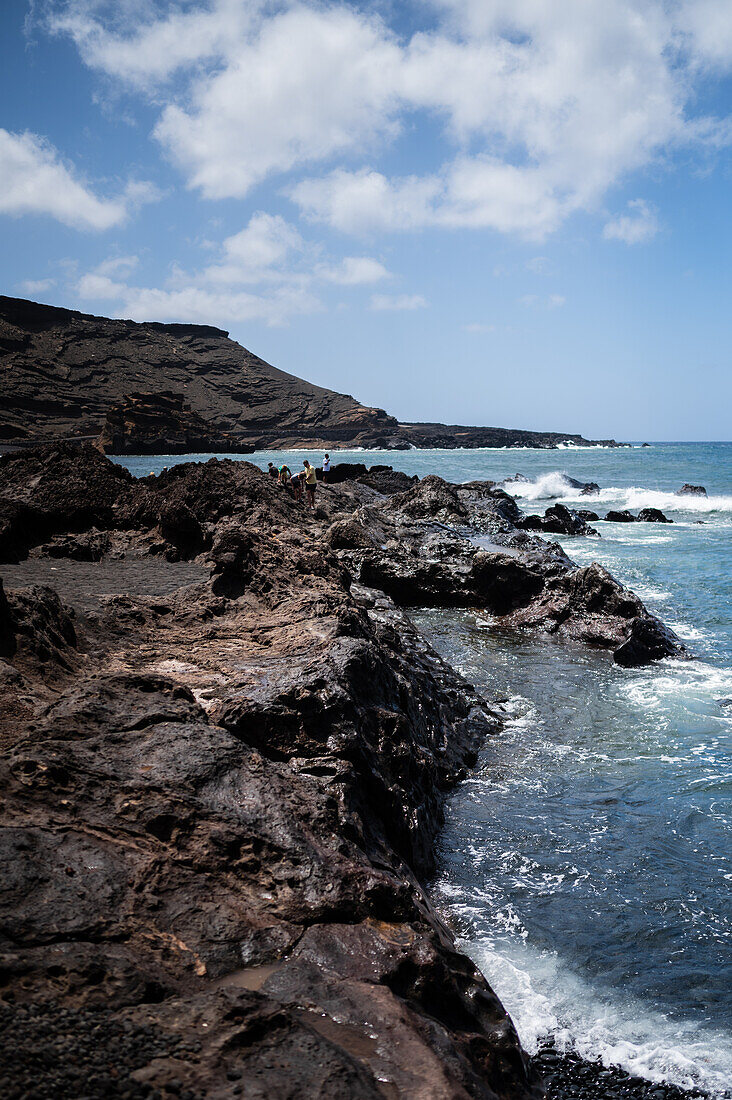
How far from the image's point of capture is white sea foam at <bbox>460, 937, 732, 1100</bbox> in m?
2.96

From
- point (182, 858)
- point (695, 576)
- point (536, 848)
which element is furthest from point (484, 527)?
point (182, 858)

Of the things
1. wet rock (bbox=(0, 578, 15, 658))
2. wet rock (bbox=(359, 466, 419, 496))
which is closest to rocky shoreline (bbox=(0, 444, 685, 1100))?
wet rock (bbox=(0, 578, 15, 658))

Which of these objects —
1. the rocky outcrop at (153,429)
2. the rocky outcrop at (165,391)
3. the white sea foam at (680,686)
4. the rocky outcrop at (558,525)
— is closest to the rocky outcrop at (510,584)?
the white sea foam at (680,686)

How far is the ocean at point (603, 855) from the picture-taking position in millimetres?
3266

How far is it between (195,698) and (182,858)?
123 cm

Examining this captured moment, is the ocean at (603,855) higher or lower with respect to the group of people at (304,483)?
lower

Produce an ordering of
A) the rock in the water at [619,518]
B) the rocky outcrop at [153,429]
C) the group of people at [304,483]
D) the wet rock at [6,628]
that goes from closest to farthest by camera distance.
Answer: the wet rock at [6,628]
the group of people at [304,483]
the rock in the water at [619,518]
the rocky outcrop at [153,429]

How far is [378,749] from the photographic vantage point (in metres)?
4.25

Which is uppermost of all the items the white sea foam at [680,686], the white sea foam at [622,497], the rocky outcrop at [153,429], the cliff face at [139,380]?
the cliff face at [139,380]

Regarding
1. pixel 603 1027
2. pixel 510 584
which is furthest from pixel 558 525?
pixel 603 1027

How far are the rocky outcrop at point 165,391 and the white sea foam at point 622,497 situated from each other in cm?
4738

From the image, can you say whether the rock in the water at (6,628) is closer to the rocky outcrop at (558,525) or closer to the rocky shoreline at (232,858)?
the rocky shoreline at (232,858)

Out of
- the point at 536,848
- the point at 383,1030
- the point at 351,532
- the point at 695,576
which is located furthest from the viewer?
the point at 695,576

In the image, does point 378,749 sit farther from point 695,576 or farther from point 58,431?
point 58,431
